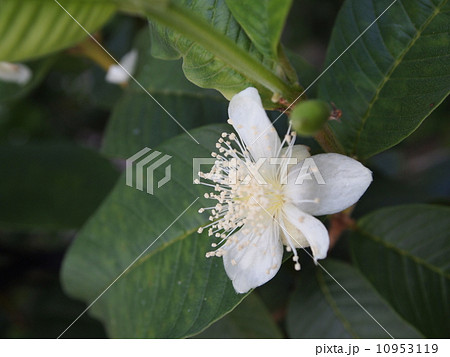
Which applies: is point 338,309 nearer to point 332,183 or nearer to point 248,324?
point 248,324

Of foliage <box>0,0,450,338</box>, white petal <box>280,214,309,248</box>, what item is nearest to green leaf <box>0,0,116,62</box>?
foliage <box>0,0,450,338</box>

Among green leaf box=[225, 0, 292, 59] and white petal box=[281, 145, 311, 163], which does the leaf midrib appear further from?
green leaf box=[225, 0, 292, 59]

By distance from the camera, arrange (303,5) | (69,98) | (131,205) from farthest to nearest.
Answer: (69,98) → (303,5) → (131,205)

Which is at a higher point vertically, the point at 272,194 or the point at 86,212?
the point at 272,194

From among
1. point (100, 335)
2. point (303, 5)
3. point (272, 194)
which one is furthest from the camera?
point (303, 5)

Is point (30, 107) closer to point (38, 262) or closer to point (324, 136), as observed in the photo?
point (38, 262)

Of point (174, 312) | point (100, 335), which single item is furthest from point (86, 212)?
point (174, 312)

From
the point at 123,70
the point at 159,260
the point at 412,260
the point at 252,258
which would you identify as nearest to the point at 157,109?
the point at 123,70

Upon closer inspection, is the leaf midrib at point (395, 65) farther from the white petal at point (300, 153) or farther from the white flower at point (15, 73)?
the white flower at point (15, 73)
